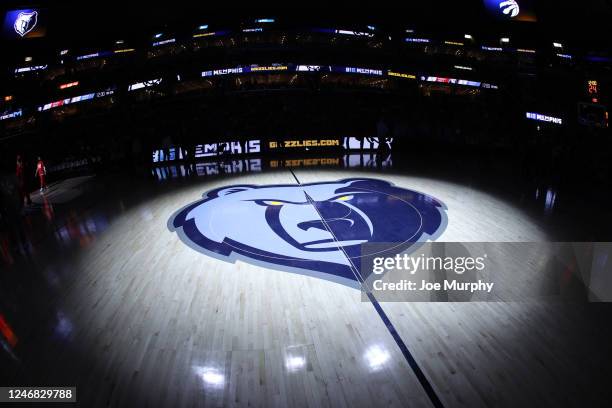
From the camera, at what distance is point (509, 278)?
6074 millimetres

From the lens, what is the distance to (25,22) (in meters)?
21.5

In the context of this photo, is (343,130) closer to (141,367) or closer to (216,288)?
(216,288)

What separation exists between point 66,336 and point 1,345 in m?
0.87

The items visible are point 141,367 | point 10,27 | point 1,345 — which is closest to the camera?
point 141,367

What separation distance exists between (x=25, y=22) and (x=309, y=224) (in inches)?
1017

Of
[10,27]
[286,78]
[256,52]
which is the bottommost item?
[286,78]

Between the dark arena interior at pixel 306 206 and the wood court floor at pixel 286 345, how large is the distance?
0.03m

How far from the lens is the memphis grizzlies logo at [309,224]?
23.6 feet

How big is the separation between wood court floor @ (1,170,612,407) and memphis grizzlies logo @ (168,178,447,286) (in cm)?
70

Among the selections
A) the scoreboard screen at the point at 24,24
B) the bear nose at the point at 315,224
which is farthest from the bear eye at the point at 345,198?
the scoreboard screen at the point at 24,24

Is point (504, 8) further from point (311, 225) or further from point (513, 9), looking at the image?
point (311, 225)

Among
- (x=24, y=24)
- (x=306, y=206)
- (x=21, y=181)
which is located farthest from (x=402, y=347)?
(x=24, y=24)

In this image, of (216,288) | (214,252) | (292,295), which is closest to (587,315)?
(292,295)

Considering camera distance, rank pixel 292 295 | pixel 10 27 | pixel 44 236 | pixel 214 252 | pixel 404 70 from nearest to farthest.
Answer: pixel 292 295 → pixel 214 252 → pixel 44 236 → pixel 10 27 → pixel 404 70
